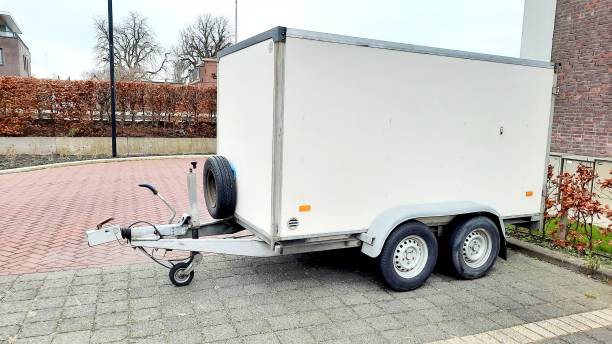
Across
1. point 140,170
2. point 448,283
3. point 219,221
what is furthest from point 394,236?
point 140,170

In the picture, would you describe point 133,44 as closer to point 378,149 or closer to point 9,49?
point 9,49

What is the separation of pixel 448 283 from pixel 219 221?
253 centimetres

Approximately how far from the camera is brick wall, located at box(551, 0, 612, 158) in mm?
8352

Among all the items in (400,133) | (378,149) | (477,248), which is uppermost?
(400,133)

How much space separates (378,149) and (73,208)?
5.94m

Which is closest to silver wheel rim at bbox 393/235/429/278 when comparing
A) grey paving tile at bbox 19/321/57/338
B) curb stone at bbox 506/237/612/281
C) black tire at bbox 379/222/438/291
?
black tire at bbox 379/222/438/291

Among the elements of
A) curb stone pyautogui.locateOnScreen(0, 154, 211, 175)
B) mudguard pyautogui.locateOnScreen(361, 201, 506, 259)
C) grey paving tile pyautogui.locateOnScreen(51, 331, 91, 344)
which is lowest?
grey paving tile pyautogui.locateOnScreen(51, 331, 91, 344)

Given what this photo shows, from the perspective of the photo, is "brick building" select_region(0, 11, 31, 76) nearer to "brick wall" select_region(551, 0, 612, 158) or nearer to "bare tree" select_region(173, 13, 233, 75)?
"bare tree" select_region(173, 13, 233, 75)

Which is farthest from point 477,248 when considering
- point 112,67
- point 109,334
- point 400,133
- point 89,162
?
point 112,67

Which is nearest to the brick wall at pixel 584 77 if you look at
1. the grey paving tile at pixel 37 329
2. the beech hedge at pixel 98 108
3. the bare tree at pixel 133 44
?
the grey paving tile at pixel 37 329

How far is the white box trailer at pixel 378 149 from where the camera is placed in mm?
4035

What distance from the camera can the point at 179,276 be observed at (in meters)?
4.55

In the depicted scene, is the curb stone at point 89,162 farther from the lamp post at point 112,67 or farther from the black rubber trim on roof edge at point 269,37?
the black rubber trim on roof edge at point 269,37

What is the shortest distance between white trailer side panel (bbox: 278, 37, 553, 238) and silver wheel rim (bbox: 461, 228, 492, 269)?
38 cm
